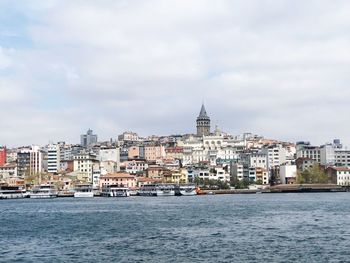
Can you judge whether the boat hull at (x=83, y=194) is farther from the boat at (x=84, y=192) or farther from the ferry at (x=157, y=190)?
the ferry at (x=157, y=190)

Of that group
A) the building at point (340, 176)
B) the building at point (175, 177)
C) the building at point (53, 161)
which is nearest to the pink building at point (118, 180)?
the building at point (175, 177)

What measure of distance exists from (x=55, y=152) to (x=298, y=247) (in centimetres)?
10445

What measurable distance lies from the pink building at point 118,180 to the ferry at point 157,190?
287 inches

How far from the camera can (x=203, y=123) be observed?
166375 mm

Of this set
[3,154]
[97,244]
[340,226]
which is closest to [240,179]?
[3,154]

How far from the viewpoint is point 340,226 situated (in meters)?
32.5

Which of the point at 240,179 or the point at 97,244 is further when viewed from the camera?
the point at 240,179

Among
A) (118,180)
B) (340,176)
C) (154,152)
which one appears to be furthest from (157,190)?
(154,152)

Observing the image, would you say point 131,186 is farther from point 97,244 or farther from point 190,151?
point 97,244

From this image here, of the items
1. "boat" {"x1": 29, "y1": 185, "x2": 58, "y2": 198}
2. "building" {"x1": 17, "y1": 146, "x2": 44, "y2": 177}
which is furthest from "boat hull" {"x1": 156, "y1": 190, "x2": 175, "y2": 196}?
"building" {"x1": 17, "y1": 146, "x2": 44, "y2": 177}

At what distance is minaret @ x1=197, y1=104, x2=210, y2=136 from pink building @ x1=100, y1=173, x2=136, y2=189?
65210 mm

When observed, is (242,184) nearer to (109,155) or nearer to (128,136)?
(109,155)

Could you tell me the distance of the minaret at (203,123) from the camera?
16550 cm

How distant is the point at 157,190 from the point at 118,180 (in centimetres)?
1188
